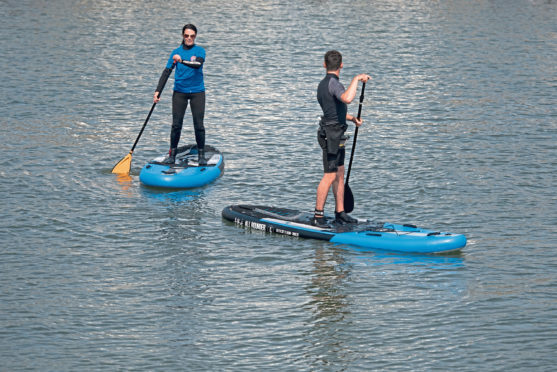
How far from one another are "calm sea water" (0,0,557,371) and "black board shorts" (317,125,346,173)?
120cm

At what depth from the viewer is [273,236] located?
14.4 m

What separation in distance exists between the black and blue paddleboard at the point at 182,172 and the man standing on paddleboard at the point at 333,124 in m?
3.44

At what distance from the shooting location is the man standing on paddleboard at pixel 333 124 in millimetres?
13336

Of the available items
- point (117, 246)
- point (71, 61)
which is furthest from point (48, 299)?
point (71, 61)

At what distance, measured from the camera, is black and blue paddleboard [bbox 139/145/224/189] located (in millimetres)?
16625

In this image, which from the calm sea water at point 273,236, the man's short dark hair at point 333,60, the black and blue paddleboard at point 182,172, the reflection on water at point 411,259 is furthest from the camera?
the black and blue paddleboard at point 182,172

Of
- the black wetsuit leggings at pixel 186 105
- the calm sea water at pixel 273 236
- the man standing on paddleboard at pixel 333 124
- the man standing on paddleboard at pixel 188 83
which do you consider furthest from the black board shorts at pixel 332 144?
the black wetsuit leggings at pixel 186 105

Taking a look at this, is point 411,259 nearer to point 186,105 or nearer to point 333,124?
point 333,124

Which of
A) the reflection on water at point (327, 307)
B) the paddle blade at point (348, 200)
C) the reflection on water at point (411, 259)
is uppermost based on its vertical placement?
the paddle blade at point (348, 200)

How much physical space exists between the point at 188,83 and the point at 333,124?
13.6 feet

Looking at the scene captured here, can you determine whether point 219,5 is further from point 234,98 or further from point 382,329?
point 382,329

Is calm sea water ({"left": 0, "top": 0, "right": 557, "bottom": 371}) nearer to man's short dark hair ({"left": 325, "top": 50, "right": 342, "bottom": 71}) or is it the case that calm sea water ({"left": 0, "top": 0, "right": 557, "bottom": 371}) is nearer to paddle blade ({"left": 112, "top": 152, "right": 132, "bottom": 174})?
paddle blade ({"left": 112, "top": 152, "right": 132, "bottom": 174})

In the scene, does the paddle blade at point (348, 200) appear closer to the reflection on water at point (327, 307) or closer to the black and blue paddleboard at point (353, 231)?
the black and blue paddleboard at point (353, 231)

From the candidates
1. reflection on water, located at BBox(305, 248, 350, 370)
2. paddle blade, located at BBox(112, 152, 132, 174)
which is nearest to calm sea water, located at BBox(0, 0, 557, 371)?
reflection on water, located at BBox(305, 248, 350, 370)
